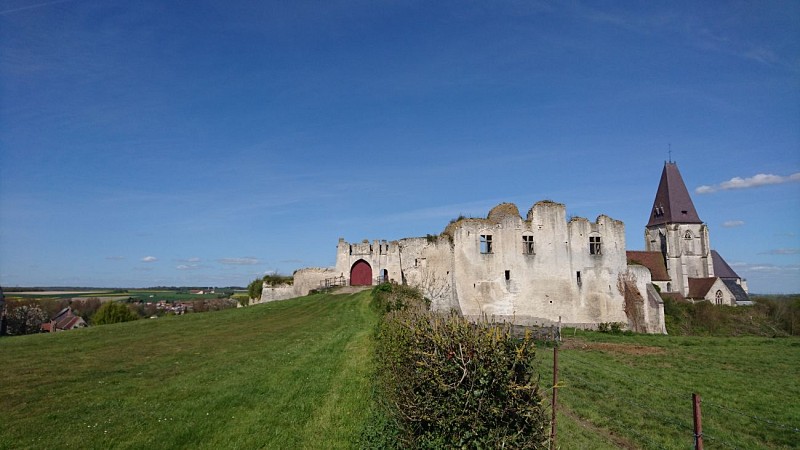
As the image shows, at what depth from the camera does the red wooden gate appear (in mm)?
38562

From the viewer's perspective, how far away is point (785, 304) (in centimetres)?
4038

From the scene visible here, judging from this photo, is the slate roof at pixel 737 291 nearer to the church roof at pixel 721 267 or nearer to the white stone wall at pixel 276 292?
the church roof at pixel 721 267

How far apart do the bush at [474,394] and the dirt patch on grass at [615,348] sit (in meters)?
18.8

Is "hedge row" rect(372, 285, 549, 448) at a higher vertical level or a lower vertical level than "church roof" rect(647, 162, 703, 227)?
lower

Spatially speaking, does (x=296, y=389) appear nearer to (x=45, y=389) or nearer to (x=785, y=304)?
(x=45, y=389)

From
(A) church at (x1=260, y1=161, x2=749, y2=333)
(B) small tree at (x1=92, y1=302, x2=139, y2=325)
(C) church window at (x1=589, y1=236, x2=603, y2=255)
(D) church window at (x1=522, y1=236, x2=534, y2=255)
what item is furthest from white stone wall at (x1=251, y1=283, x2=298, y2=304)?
(C) church window at (x1=589, y1=236, x2=603, y2=255)

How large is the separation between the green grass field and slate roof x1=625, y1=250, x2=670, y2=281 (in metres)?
23.7

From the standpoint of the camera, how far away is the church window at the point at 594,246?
3272 cm

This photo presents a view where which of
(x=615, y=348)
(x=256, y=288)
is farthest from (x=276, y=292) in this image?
(x=615, y=348)

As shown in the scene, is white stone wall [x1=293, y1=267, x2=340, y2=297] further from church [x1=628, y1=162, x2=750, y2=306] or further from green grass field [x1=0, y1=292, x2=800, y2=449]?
church [x1=628, y1=162, x2=750, y2=306]

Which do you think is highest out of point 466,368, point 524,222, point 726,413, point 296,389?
point 524,222

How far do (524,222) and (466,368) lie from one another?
27.1 metres

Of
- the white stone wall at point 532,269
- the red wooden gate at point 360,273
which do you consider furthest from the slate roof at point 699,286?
the red wooden gate at point 360,273

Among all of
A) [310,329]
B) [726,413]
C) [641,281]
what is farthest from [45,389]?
[641,281]
